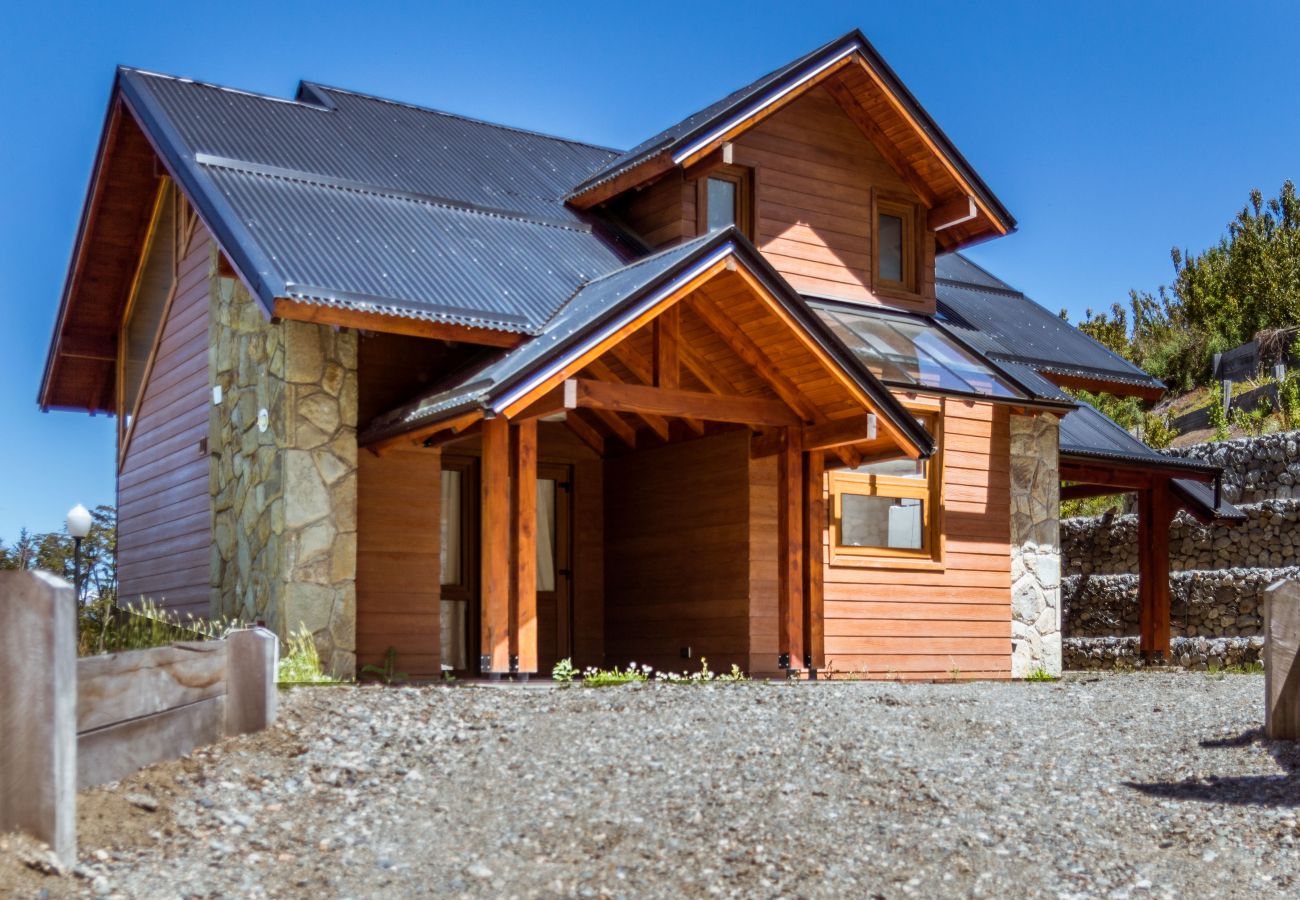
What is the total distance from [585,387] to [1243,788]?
18.9 ft

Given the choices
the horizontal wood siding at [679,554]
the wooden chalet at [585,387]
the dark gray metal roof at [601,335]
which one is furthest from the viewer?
the horizontal wood siding at [679,554]

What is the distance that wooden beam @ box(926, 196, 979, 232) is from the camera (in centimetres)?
1634

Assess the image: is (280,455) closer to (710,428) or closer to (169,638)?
(169,638)

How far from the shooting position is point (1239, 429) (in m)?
26.9

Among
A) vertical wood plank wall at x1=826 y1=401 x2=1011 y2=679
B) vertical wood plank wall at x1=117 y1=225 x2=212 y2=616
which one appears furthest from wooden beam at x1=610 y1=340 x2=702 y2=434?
vertical wood plank wall at x1=117 y1=225 x2=212 y2=616

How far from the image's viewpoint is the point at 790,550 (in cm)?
1335

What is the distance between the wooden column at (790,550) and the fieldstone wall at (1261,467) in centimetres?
1059

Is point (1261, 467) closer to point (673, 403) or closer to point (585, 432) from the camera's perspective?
point (585, 432)

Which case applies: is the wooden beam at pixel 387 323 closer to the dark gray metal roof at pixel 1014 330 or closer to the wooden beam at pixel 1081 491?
the dark gray metal roof at pixel 1014 330

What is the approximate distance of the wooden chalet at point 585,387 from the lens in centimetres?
1201

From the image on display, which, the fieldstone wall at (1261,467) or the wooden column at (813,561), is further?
the fieldstone wall at (1261,467)

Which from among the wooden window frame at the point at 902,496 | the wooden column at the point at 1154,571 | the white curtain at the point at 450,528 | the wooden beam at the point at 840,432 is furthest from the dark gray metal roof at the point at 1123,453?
the white curtain at the point at 450,528

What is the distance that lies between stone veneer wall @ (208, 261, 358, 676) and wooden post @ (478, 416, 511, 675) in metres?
1.35

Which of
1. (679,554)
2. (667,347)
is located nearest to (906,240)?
(679,554)
